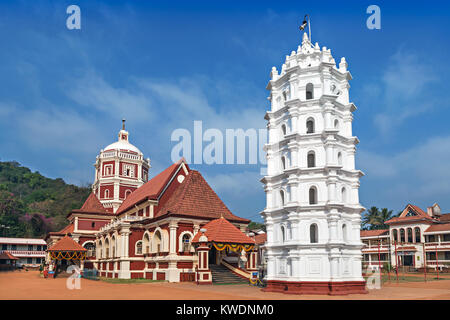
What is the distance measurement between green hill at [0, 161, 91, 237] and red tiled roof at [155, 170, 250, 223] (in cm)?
5858

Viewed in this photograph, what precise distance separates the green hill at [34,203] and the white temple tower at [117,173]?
38315 mm

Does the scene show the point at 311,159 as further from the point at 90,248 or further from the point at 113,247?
the point at 90,248

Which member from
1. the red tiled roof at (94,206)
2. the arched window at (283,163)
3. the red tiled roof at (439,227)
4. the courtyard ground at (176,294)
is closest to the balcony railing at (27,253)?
the red tiled roof at (94,206)

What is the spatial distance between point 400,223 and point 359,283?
3735 centimetres

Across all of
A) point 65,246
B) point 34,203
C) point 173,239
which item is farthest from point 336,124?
point 34,203

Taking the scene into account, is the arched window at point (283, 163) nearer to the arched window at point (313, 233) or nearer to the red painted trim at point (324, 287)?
the arched window at point (313, 233)

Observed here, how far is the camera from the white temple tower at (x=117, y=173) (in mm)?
50697

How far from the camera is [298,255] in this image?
66.3 feet

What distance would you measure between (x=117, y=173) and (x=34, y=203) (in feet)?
178

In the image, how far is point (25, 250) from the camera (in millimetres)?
68312

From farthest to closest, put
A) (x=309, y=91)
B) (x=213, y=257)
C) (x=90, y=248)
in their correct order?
1. (x=90, y=248)
2. (x=213, y=257)
3. (x=309, y=91)
